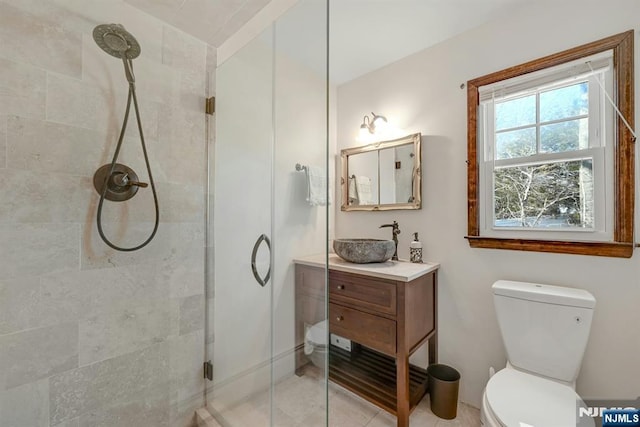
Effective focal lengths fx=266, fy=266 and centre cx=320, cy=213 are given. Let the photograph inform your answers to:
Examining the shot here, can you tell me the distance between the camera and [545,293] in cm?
130

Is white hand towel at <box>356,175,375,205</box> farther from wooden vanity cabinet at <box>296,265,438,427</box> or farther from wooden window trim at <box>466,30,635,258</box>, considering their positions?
wooden window trim at <box>466,30,635,258</box>

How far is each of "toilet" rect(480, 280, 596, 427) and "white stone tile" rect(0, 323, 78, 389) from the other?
5.70 feet

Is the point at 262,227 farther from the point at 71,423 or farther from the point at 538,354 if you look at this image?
the point at 538,354

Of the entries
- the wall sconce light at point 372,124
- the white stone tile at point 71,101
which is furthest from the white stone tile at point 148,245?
the wall sconce light at point 372,124

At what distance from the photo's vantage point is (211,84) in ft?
5.17

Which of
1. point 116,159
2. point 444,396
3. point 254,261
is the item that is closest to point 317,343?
point 254,261

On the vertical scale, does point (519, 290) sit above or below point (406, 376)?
above

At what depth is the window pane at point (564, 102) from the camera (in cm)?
139

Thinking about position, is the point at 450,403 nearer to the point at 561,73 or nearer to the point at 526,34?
the point at 561,73

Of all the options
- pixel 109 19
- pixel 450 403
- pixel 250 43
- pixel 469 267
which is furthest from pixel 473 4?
pixel 450 403

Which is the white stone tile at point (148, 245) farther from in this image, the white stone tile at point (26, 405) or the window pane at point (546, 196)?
the window pane at point (546, 196)

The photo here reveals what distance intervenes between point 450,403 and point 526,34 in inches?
85.1

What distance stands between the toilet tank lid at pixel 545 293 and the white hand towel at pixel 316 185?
3.51ft

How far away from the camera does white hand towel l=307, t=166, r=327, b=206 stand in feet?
4.82
